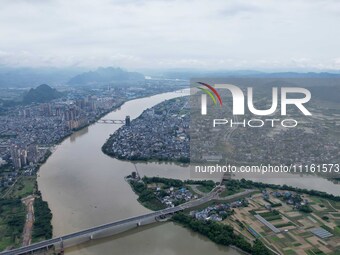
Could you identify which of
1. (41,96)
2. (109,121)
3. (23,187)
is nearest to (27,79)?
(41,96)

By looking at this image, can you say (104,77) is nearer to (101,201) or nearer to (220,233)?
(101,201)

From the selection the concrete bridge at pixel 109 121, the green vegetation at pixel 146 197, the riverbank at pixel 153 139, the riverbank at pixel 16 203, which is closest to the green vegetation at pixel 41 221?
the riverbank at pixel 16 203

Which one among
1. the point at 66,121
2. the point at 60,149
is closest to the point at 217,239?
the point at 60,149

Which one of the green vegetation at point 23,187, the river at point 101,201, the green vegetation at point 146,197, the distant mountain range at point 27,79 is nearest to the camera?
the river at point 101,201

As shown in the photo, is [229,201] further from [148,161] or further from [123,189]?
[148,161]

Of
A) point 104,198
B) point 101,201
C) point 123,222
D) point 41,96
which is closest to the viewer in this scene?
point 123,222

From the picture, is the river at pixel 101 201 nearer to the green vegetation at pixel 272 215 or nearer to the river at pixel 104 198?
the river at pixel 104 198
